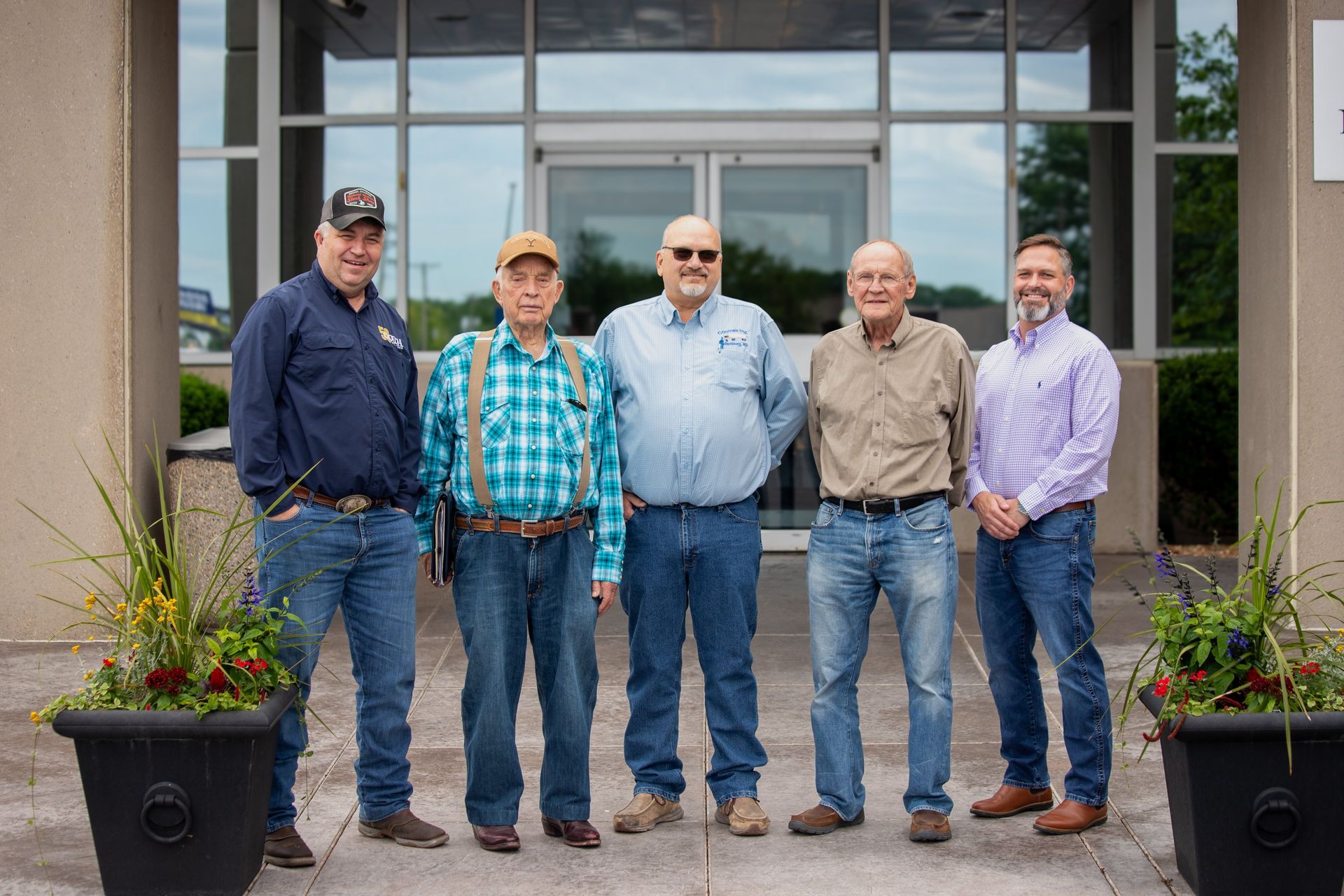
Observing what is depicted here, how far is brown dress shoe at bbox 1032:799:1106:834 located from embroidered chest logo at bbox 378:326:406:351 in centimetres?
258

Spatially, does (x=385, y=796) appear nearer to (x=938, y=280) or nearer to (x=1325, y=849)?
(x=1325, y=849)

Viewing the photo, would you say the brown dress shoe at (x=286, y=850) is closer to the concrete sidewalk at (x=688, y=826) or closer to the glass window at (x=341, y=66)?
the concrete sidewalk at (x=688, y=826)

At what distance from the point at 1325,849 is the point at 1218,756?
0.39 m

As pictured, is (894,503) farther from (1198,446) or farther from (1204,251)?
(1204,251)

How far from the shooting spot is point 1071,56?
11.3 metres

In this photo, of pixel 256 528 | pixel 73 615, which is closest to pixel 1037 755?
pixel 256 528

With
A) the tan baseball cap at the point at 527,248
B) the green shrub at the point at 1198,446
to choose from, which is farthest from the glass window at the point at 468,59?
the tan baseball cap at the point at 527,248

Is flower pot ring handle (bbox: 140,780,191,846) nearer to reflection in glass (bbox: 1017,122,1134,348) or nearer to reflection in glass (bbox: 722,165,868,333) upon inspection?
reflection in glass (bbox: 722,165,868,333)

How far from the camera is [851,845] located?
4.46m

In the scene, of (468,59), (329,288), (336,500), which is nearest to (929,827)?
(336,500)

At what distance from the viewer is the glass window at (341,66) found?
37.4 ft

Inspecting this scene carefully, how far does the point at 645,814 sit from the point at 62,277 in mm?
4547

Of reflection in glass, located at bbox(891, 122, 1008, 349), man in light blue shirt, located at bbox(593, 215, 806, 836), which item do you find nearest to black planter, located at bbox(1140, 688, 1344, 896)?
man in light blue shirt, located at bbox(593, 215, 806, 836)

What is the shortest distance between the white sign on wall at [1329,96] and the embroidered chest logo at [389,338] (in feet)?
16.2
